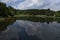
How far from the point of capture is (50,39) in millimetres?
29156

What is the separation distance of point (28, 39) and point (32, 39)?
0.74 metres

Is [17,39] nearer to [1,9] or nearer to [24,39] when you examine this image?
[24,39]

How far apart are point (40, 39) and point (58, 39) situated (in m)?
3.42

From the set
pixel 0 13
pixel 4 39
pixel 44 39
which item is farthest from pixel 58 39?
pixel 0 13

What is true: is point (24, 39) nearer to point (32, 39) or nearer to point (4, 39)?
point (32, 39)

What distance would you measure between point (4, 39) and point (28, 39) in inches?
175

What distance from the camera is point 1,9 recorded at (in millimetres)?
102750

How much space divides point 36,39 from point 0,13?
241 ft

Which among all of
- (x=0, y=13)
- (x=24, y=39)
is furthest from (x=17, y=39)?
(x=0, y=13)

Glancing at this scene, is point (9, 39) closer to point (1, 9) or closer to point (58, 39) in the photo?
point (58, 39)

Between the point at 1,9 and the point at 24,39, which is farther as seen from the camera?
the point at 1,9

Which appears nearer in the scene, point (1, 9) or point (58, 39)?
point (58, 39)

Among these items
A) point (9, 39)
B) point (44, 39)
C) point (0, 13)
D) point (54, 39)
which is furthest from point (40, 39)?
point (0, 13)

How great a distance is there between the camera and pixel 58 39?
96.5 feet
